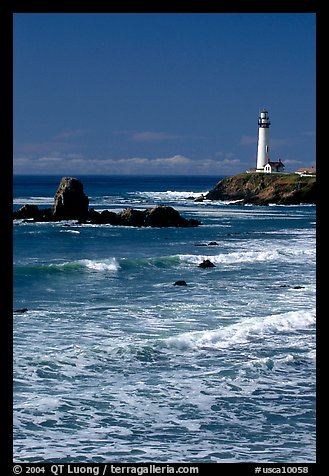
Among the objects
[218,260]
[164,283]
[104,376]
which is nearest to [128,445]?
[104,376]

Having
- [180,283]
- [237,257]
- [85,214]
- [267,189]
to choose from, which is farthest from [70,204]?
[267,189]

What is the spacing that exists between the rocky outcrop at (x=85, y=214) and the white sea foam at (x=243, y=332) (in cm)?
2733

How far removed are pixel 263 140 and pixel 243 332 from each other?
63.5 metres

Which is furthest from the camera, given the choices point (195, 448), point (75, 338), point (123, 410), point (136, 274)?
point (136, 274)

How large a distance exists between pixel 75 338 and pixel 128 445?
5.41 metres

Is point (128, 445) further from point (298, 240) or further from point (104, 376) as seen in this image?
point (298, 240)

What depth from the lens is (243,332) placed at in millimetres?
10891

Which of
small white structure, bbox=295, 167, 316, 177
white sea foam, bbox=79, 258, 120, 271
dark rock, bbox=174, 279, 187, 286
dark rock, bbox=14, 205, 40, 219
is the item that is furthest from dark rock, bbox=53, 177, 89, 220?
small white structure, bbox=295, 167, 316, 177

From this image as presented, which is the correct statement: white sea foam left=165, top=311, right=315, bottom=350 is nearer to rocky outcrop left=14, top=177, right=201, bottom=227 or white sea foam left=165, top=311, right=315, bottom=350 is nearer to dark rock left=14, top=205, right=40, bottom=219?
rocky outcrop left=14, top=177, right=201, bottom=227

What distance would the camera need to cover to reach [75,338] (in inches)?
429

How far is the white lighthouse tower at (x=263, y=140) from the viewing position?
238ft

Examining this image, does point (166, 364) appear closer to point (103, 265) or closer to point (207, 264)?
point (207, 264)

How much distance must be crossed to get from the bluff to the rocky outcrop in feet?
76.1
